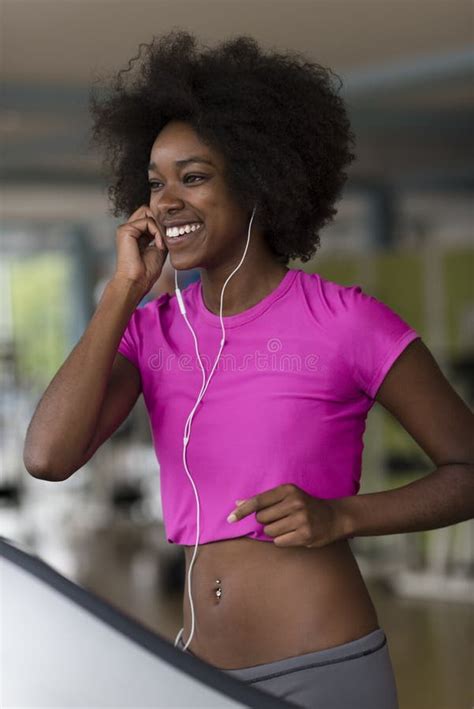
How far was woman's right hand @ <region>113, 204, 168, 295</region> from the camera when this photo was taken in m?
1.54

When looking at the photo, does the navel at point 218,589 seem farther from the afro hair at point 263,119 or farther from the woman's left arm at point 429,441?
the afro hair at point 263,119

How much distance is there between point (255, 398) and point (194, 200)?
27 cm

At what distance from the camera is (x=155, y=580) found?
6.07 meters

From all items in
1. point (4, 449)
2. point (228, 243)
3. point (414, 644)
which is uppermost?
point (228, 243)

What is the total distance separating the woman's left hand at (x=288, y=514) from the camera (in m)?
1.30

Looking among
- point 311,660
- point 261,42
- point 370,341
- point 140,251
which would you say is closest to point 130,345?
point 140,251

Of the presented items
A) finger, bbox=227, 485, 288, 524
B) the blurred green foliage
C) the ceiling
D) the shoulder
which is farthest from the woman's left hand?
the blurred green foliage

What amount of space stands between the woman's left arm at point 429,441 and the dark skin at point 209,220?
0.74ft

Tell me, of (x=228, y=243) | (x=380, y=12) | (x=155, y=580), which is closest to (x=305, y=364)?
(x=228, y=243)

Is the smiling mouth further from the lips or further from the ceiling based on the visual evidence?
the ceiling

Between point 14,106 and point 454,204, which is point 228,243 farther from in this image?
point 454,204

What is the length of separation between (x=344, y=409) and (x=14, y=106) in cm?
572

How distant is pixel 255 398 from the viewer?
4.83 feet

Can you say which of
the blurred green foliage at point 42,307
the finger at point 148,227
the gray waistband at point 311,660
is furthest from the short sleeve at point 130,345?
the blurred green foliage at point 42,307
